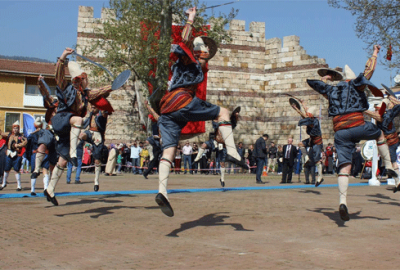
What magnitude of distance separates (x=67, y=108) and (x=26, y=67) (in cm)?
3636

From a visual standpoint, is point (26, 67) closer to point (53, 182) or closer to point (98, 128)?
point (98, 128)

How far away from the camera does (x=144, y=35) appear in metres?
27.8

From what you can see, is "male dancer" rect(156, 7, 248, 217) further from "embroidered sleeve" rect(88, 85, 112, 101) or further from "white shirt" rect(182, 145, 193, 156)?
"white shirt" rect(182, 145, 193, 156)

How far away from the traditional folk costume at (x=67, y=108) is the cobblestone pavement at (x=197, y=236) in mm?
738

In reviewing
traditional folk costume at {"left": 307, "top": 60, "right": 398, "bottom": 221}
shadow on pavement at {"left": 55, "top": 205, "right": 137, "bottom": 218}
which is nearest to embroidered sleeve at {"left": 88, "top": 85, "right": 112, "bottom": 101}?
shadow on pavement at {"left": 55, "top": 205, "right": 137, "bottom": 218}

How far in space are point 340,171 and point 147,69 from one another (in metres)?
20.6

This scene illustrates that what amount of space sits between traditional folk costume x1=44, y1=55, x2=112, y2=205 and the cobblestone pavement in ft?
2.42

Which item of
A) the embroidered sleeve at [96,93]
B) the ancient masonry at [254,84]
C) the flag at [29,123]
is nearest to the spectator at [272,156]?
the ancient masonry at [254,84]

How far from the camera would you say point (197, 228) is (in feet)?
23.3

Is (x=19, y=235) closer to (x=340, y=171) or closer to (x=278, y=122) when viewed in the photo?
(x=340, y=171)

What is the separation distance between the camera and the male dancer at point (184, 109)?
269 inches

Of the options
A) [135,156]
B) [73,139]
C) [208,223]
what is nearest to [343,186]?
[208,223]

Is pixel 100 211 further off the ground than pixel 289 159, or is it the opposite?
pixel 289 159

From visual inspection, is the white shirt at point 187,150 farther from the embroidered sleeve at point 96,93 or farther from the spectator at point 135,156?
the embroidered sleeve at point 96,93
